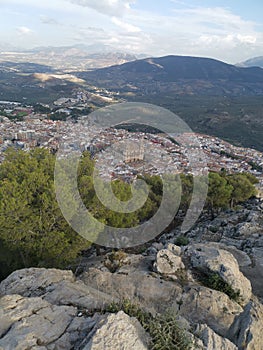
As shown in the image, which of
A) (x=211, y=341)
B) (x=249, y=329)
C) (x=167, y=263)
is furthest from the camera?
(x=167, y=263)

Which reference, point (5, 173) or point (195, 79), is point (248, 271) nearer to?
point (5, 173)

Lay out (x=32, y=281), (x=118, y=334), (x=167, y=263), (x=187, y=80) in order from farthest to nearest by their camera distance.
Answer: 1. (x=187, y=80)
2. (x=167, y=263)
3. (x=32, y=281)
4. (x=118, y=334)

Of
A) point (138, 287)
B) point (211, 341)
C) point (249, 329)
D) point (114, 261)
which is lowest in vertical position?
point (114, 261)

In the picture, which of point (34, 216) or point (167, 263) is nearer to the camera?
point (167, 263)

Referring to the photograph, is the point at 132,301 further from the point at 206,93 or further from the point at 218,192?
the point at 206,93

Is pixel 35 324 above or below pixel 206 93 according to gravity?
above

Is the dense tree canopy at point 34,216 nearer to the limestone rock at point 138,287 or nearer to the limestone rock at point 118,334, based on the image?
the limestone rock at point 138,287

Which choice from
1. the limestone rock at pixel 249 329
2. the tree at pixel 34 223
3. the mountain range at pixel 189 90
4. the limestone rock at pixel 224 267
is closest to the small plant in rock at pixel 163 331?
the limestone rock at pixel 249 329

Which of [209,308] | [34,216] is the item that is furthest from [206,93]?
[209,308]
